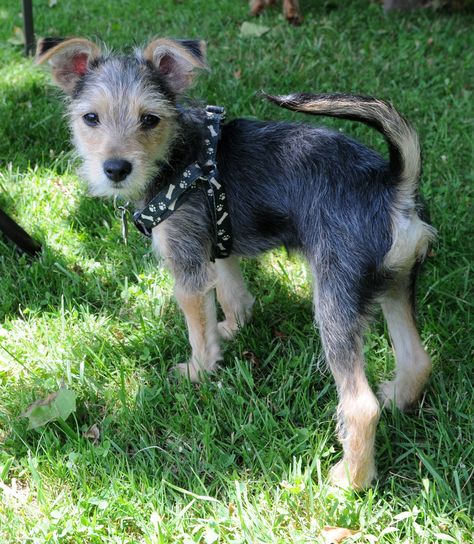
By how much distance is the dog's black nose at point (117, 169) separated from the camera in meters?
2.73

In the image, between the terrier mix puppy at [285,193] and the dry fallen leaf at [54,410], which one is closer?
the terrier mix puppy at [285,193]

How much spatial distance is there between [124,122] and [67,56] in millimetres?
533

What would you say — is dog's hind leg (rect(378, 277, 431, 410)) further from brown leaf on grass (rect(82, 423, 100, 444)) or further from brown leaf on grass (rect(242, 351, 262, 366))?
brown leaf on grass (rect(82, 423, 100, 444))

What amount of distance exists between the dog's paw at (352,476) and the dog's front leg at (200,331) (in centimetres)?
84

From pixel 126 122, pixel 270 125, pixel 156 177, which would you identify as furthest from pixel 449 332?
pixel 126 122

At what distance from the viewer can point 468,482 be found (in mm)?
2537

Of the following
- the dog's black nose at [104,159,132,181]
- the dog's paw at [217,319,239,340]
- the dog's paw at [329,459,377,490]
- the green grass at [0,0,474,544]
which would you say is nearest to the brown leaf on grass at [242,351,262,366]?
the green grass at [0,0,474,544]

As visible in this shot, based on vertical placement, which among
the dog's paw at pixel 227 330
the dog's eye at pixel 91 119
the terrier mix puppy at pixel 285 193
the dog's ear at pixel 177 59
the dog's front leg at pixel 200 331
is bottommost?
the dog's paw at pixel 227 330

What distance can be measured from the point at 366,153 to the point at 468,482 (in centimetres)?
147

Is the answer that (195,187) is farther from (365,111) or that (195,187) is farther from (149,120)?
(365,111)

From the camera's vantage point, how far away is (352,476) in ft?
8.40

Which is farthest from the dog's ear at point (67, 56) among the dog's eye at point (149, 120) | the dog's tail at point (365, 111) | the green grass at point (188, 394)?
the green grass at point (188, 394)

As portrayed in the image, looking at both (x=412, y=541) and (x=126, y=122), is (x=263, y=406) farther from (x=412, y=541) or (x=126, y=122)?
(x=126, y=122)

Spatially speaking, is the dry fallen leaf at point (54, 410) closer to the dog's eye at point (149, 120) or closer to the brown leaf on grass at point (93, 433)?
the brown leaf on grass at point (93, 433)
